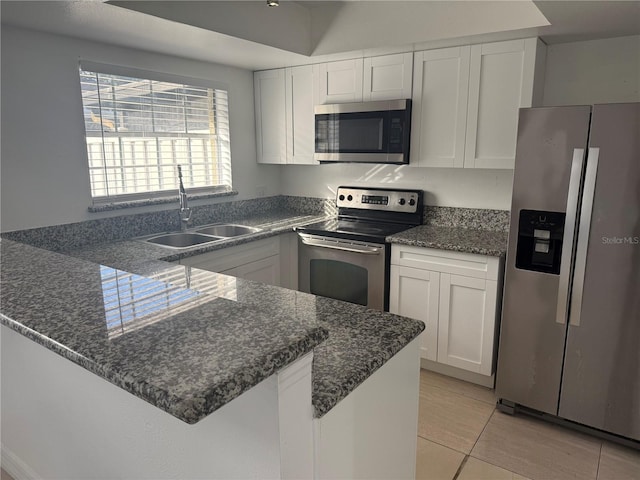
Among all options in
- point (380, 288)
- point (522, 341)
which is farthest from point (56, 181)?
point (522, 341)

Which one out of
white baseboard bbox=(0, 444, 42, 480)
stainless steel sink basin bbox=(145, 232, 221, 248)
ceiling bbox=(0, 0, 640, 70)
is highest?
ceiling bbox=(0, 0, 640, 70)

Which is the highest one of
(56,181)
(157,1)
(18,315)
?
(157,1)

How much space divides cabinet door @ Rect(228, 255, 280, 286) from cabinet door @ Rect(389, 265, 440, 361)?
873mm

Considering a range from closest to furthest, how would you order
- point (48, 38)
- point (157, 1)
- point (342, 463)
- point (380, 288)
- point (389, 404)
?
1. point (342, 463)
2. point (389, 404)
3. point (157, 1)
4. point (48, 38)
5. point (380, 288)

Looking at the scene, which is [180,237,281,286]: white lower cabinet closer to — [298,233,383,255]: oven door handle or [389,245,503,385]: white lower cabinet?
[298,233,383,255]: oven door handle

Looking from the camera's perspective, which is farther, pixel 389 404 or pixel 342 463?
pixel 389 404

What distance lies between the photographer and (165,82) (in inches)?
124

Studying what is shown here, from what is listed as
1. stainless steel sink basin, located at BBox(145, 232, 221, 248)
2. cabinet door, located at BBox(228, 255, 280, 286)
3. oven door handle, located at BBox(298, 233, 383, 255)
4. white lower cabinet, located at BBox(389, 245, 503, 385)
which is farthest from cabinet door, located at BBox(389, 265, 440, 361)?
stainless steel sink basin, located at BBox(145, 232, 221, 248)

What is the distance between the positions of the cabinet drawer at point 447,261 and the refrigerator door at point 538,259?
21 centimetres

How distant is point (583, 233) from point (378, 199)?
64.3 inches

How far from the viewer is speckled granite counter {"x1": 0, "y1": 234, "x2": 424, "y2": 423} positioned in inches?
30.1

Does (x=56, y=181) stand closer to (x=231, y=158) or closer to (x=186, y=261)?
(x=186, y=261)

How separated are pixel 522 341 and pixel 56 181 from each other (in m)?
2.78

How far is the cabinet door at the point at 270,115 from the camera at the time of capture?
365 cm
